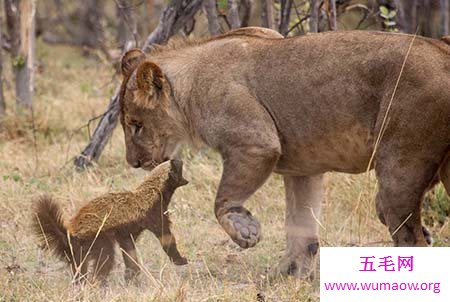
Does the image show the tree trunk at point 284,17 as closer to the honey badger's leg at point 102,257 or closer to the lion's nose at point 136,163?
the lion's nose at point 136,163

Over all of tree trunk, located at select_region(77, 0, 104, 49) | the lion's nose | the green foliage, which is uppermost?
the lion's nose

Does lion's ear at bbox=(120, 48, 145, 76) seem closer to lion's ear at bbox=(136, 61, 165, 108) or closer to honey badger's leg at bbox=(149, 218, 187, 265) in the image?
lion's ear at bbox=(136, 61, 165, 108)

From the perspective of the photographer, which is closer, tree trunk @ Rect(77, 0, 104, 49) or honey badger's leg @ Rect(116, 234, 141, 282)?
honey badger's leg @ Rect(116, 234, 141, 282)

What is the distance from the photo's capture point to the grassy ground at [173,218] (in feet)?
16.8

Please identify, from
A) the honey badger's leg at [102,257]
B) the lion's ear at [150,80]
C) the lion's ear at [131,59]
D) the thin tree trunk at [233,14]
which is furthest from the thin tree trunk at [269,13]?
the honey badger's leg at [102,257]

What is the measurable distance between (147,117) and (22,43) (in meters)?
4.62


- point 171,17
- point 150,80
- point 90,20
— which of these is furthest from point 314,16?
point 90,20

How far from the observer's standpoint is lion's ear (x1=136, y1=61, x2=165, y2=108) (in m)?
5.53

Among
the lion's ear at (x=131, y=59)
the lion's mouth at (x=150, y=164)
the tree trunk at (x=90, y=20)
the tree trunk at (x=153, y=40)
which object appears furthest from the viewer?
the tree trunk at (x=90, y=20)

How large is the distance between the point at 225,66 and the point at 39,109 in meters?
4.86

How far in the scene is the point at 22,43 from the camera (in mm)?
10000

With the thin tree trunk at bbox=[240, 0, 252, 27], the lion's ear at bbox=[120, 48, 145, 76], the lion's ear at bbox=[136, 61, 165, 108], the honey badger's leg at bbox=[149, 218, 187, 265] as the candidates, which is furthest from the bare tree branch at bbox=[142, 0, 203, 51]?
the honey badger's leg at bbox=[149, 218, 187, 265]

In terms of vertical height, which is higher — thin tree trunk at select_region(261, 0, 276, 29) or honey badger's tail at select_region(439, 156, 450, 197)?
thin tree trunk at select_region(261, 0, 276, 29)

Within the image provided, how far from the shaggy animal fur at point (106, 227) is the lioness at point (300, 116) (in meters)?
0.38
